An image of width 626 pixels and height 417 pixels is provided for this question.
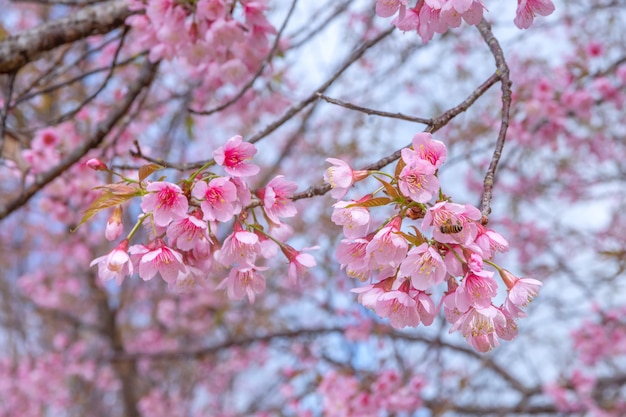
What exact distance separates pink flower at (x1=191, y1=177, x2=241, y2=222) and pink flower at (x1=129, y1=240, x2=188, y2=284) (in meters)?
0.11

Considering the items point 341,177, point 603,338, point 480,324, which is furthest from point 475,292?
point 603,338

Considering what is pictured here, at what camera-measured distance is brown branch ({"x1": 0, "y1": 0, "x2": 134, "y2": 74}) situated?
83.0 inches

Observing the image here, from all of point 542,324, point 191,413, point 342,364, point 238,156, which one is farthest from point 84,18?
point 191,413

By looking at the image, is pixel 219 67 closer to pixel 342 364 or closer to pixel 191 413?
pixel 342 364

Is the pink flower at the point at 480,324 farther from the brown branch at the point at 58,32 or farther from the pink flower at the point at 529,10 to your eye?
the brown branch at the point at 58,32

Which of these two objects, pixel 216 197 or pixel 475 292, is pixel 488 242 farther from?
pixel 216 197

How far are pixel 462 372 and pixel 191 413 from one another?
391 centimetres

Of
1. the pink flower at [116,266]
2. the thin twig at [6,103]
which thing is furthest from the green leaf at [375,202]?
the thin twig at [6,103]

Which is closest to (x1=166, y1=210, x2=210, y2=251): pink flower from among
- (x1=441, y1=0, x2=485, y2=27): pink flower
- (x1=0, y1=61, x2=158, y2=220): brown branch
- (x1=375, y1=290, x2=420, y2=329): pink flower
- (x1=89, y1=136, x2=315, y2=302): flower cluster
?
(x1=89, y1=136, x2=315, y2=302): flower cluster

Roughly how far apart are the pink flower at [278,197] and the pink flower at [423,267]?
1.09ft

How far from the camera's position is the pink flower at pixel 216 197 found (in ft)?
3.60

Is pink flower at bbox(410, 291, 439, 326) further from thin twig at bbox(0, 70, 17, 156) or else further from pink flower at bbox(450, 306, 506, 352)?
thin twig at bbox(0, 70, 17, 156)

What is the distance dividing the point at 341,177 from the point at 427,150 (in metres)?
0.16

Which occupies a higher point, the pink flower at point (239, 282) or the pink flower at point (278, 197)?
the pink flower at point (278, 197)
